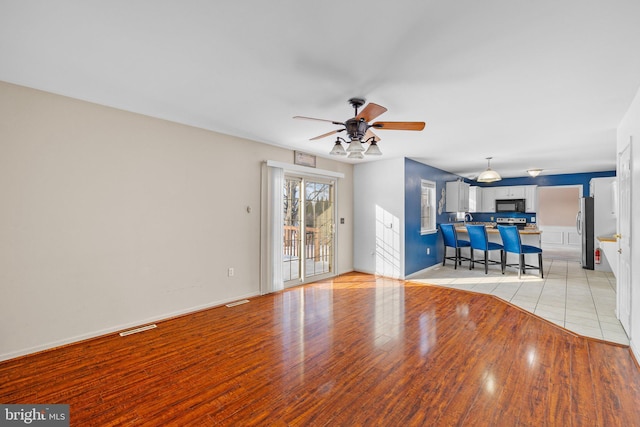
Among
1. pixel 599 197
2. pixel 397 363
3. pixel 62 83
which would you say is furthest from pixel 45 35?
pixel 599 197

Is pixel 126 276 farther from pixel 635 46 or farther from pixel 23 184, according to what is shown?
pixel 635 46

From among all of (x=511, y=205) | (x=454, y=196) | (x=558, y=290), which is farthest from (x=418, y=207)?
(x=511, y=205)

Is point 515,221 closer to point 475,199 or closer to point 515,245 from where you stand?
point 475,199

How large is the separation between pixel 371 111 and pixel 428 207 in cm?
454

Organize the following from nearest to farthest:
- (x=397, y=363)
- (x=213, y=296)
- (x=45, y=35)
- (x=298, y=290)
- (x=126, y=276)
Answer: (x=45, y=35)
(x=397, y=363)
(x=126, y=276)
(x=213, y=296)
(x=298, y=290)

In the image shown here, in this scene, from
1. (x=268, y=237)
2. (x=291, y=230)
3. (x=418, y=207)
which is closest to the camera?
(x=268, y=237)

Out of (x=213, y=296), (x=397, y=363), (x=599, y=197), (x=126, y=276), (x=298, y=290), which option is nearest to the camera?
(x=397, y=363)

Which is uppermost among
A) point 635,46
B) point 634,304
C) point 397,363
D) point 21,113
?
point 635,46

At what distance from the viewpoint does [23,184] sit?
8.43 feet

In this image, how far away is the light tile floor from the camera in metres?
3.29

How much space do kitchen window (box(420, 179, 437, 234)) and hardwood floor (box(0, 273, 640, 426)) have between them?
2.99m

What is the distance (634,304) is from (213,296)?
14.7 feet

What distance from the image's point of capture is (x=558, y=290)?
4637mm

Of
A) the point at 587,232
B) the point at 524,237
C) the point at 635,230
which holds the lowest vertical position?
the point at 524,237
